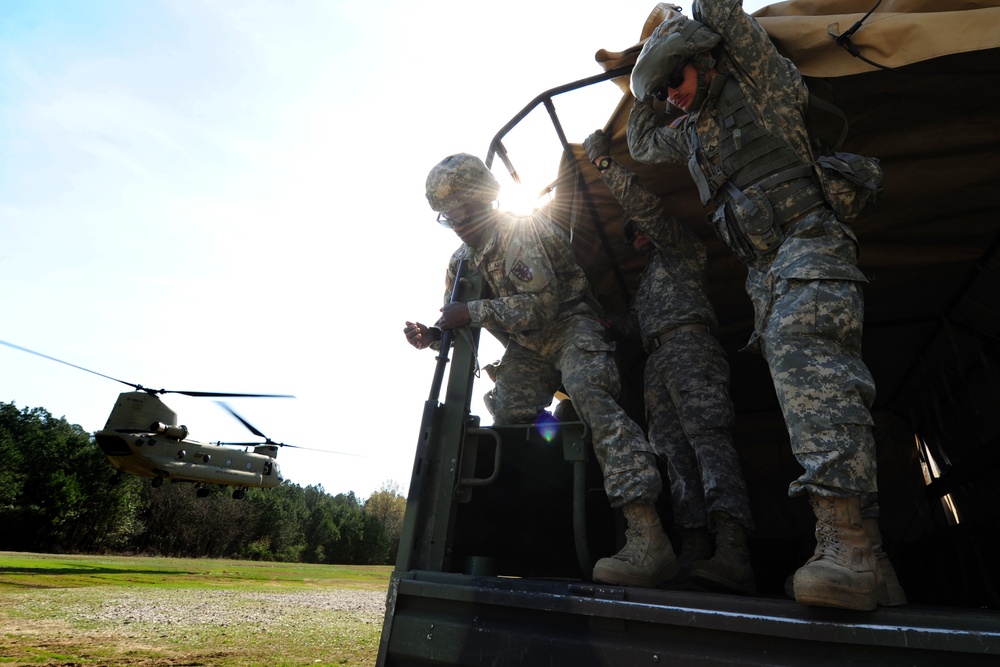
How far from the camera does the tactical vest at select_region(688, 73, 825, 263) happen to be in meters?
2.00

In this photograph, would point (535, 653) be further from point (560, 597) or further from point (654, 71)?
point (654, 71)

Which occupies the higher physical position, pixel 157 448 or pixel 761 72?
pixel 157 448

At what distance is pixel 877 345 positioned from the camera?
446 cm

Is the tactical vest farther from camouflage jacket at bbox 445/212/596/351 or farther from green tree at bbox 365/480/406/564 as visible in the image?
green tree at bbox 365/480/406/564

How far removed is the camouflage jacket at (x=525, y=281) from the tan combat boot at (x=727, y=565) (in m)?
1.07

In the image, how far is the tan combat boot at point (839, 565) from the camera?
137 centimetres

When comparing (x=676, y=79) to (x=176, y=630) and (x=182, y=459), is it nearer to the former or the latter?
(x=176, y=630)

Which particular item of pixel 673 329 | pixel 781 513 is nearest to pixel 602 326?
pixel 673 329

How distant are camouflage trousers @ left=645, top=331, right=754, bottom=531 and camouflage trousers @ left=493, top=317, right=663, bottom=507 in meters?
0.37

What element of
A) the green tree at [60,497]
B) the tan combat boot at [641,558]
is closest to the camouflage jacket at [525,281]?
the tan combat boot at [641,558]

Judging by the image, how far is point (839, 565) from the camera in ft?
4.77

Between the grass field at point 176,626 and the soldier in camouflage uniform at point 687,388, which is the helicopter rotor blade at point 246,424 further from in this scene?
the soldier in camouflage uniform at point 687,388

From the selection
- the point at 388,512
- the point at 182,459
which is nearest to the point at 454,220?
the point at 182,459

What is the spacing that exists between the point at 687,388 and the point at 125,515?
49.5 metres
